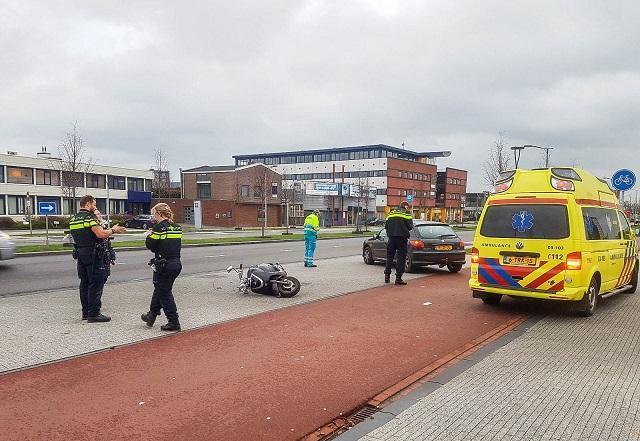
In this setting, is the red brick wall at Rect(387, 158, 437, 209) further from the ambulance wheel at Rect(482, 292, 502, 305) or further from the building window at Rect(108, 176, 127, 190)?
the ambulance wheel at Rect(482, 292, 502, 305)

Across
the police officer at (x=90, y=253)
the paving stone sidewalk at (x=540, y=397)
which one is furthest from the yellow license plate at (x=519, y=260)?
the police officer at (x=90, y=253)

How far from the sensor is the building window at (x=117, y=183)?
212 ft

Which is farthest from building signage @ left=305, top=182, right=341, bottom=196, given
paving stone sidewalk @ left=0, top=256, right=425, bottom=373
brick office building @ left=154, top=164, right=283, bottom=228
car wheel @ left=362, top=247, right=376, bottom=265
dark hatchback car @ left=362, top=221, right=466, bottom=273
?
paving stone sidewalk @ left=0, top=256, right=425, bottom=373

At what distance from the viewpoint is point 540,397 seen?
4535 mm

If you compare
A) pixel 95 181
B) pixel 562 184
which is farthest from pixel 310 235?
pixel 95 181

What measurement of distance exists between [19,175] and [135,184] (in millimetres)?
16384

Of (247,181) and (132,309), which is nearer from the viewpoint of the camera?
(132,309)

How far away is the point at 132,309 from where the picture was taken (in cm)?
816

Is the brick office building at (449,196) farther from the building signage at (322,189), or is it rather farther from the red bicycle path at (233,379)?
the red bicycle path at (233,379)

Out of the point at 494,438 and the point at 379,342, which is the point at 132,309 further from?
the point at 494,438

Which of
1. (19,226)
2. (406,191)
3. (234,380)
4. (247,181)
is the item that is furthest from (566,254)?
(406,191)

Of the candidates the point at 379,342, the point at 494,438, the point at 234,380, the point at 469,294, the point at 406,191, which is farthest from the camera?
the point at 406,191

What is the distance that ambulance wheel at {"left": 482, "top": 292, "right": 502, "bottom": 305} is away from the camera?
9084mm

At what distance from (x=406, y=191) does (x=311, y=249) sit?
247 ft
